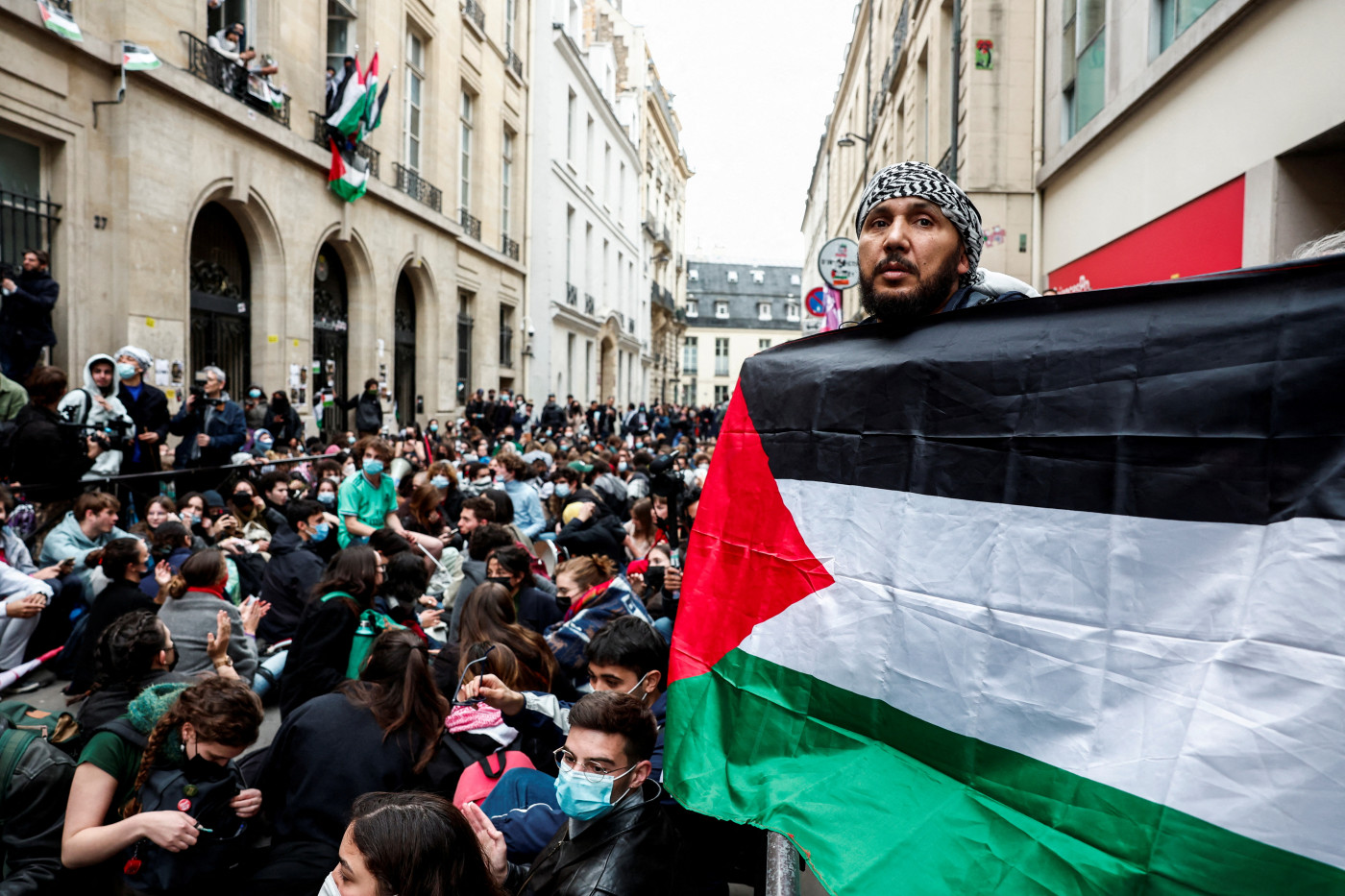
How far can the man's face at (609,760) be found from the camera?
2492mm

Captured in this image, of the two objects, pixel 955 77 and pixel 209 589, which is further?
pixel 955 77

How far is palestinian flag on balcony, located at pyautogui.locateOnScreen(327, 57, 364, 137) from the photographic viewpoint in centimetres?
1566

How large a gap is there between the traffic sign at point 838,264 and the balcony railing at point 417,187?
12.6 m

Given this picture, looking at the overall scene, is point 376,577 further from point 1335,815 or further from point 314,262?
point 314,262

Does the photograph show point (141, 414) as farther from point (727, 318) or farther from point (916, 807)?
point (727, 318)

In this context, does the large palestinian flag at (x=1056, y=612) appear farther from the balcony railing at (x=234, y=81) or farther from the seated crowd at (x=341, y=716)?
the balcony railing at (x=234, y=81)

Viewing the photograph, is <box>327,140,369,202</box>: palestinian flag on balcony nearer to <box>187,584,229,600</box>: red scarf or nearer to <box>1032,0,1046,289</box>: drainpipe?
<box>1032,0,1046,289</box>: drainpipe

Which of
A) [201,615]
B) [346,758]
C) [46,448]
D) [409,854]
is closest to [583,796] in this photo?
[409,854]

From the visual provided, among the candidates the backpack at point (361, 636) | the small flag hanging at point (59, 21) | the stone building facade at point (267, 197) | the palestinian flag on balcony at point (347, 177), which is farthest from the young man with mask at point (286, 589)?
the palestinian flag on balcony at point (347, 177)

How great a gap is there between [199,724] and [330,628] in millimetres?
1406

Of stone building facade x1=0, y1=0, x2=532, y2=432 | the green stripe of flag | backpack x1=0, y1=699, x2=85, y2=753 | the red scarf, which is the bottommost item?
backpack x1=0, y1=699, x2=85, y2=753

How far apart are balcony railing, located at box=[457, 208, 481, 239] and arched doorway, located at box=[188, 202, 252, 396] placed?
8936mm

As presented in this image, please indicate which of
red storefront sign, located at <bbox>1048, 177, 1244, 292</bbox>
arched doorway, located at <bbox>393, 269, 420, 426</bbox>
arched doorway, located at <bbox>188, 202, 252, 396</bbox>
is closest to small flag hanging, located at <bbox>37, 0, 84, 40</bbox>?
arched doorway, located at <bbox>188, 202, 252, 396</bbox>

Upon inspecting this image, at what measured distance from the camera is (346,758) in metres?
3.12
